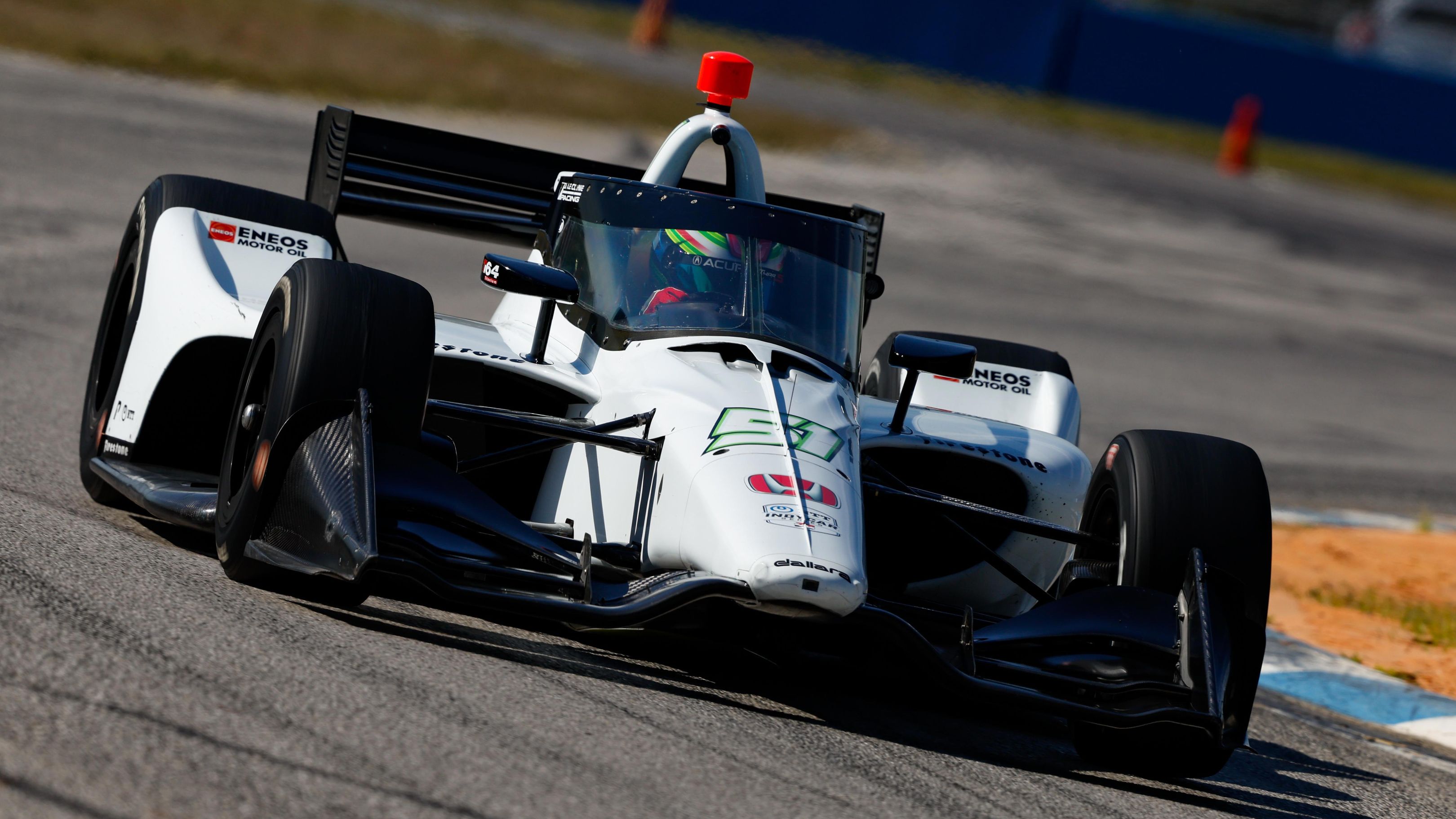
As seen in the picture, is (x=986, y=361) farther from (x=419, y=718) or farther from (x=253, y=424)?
(x=419, y=718)

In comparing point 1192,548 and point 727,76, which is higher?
point 727,76

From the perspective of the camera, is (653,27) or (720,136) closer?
(720,136)

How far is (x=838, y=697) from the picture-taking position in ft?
16.0

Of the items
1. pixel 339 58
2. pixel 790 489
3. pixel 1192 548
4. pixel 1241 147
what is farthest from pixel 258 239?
pixel 1241 147

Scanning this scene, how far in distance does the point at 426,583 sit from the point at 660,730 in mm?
652

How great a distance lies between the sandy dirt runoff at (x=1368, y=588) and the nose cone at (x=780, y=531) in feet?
11.3

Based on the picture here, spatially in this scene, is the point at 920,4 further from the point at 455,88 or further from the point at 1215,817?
the point at 1215,817

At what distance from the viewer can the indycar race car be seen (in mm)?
4328

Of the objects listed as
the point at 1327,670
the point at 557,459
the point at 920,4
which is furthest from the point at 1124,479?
the point at 920,4

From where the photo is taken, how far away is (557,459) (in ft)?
17.1

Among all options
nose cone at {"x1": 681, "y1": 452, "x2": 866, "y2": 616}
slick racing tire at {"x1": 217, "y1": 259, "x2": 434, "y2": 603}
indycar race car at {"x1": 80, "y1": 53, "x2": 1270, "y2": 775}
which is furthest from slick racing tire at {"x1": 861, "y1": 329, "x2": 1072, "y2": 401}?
slick racing tire at {"x1": 217, "y1": 259, "x2": 434, "y2": 603}

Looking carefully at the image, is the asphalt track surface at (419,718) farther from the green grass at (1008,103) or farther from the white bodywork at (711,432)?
the green grass at (1008,103)

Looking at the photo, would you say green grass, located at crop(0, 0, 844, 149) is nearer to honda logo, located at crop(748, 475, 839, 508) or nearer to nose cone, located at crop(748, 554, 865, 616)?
honda logo, located at crop(748, 475, 839, 508)

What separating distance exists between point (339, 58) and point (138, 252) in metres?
15.2
